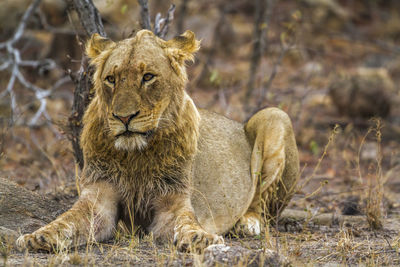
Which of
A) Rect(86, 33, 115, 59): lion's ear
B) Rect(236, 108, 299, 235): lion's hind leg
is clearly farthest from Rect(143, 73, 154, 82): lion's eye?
Rect(236, 108, 299, 235): lion's hind leg

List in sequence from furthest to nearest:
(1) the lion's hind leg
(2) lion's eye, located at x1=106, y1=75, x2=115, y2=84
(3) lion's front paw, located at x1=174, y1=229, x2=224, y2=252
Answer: (1) the lion's hind leg → (2) lion's eye, located at x1=106, y1=75, x2=115, y2=84 → (3) lion's front paw, located at x1=174, y1=229, x2=224, y2=252

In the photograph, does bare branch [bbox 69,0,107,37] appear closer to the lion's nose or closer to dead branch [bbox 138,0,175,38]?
dead branch [bbox 138,0,175,38]

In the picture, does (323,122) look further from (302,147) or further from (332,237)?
(332,237)

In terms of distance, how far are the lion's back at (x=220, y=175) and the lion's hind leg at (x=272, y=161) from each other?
118 mm

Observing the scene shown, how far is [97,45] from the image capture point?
440 cm

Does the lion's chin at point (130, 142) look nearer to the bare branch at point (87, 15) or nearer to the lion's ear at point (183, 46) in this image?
the lion's ear at point (183, 46)

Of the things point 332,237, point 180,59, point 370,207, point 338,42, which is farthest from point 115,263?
point 338,42

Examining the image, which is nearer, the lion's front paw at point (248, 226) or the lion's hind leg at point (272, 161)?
the lion's front paw at point (248, 226)

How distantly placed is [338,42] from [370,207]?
14419 mm

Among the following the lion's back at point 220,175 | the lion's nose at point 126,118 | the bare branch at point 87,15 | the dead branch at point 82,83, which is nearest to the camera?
the lion's nose at point 126,118

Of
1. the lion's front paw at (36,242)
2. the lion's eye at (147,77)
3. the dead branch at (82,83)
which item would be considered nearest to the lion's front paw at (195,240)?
the lion's front paw at (36,242)

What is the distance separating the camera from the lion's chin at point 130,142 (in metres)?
3.80

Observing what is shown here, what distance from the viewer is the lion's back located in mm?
4613

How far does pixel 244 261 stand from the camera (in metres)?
3.13
